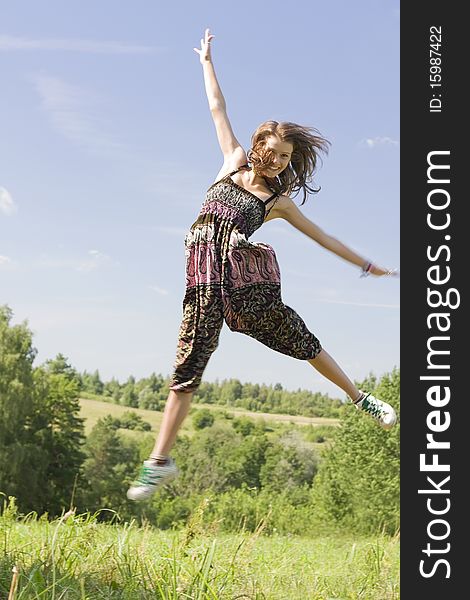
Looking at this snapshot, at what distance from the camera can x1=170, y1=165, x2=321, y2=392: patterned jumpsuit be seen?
12.5 ft

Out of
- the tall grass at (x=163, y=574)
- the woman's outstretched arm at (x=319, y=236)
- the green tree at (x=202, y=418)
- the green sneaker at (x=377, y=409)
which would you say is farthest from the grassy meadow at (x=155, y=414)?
the woman's outstretched arm at (x=319, y=236)

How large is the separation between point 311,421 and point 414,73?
50.5 metres

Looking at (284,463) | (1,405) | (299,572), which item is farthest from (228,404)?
(299,572)

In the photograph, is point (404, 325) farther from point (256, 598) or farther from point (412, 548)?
point (256, 598)

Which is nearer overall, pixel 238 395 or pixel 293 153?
pixel 293 153

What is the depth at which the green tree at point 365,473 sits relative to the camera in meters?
32.2

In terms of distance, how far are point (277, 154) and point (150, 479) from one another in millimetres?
1525

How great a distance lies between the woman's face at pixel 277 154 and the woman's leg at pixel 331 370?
873 mm

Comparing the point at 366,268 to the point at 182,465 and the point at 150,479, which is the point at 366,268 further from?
the point at 182,465

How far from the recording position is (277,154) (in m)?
3.93

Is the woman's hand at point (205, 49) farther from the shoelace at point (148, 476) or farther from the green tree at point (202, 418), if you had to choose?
the green tree at point (202, 418)

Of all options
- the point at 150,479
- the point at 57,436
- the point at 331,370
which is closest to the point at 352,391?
the point at 331,370

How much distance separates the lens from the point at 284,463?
4697 centimetres

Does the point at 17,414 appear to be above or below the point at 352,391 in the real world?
above
